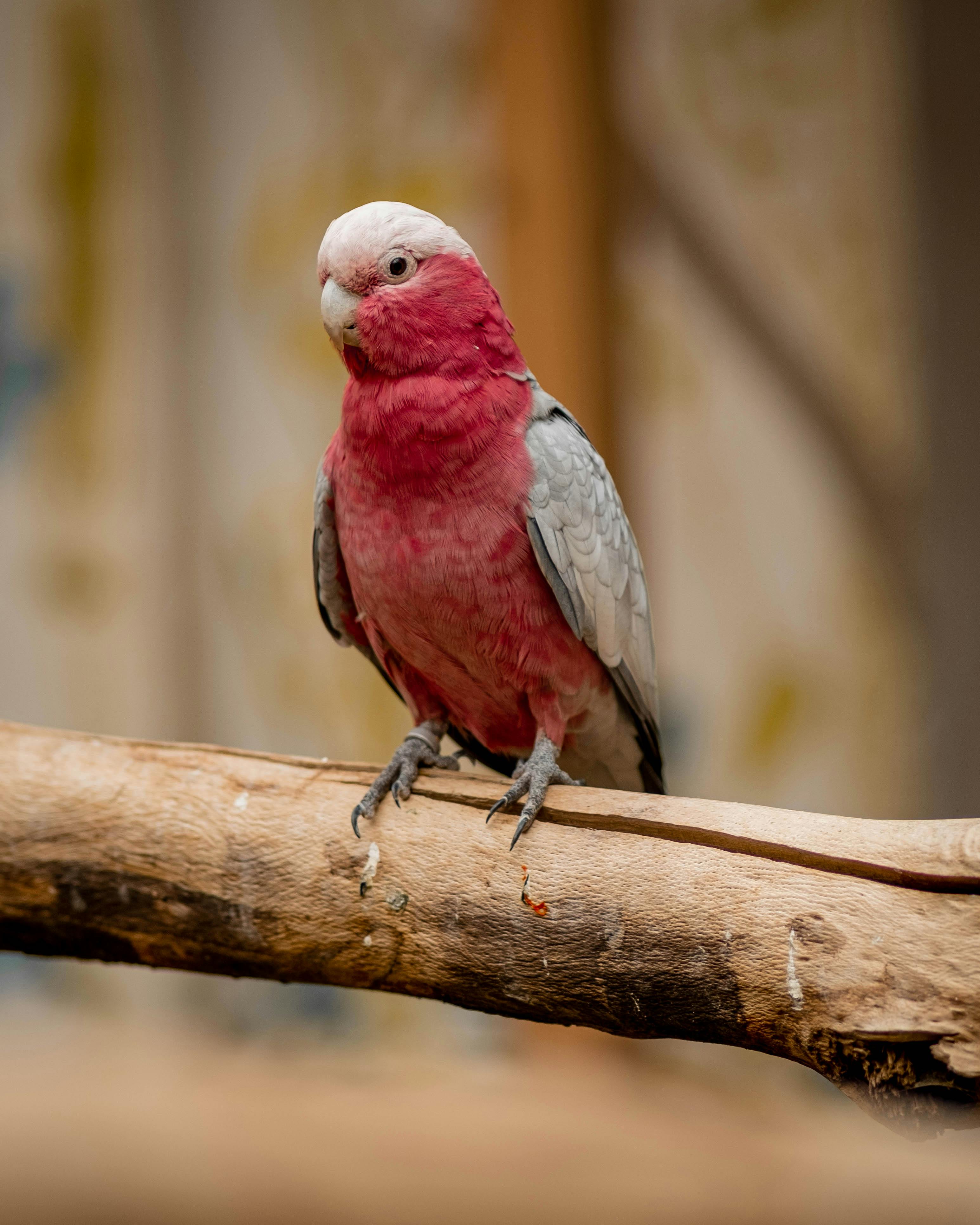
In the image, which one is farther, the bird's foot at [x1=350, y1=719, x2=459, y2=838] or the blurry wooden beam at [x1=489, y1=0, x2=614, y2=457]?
the blurry wooden beam at [x1=489, y1=0, x2=614, y2=457]

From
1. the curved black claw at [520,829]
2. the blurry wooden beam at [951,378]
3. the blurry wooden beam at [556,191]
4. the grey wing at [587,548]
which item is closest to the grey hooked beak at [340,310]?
the grey wing at [587,548]

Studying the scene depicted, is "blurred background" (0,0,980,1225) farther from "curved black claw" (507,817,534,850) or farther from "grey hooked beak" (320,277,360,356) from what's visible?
"curved black claw" (507,817,534,850)

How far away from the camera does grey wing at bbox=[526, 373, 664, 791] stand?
1.80m

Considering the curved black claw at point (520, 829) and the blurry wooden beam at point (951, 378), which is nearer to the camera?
the curved black claw at point (520, 829)

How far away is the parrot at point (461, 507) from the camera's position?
1.71 metres

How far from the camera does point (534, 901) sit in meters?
1.55

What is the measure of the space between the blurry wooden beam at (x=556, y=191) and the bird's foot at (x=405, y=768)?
139cm

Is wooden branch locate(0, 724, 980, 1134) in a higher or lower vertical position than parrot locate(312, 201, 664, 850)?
lower

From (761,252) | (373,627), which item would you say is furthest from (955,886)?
(761,252)

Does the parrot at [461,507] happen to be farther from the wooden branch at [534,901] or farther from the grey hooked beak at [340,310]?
the wooden branch at [534,901]

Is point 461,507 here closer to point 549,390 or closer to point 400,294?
point 400,294

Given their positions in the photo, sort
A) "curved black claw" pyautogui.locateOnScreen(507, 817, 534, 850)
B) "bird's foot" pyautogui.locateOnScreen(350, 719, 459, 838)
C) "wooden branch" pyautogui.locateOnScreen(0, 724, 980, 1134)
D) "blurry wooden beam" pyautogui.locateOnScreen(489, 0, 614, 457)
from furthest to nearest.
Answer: "blurry wooden beam" pyautogui.locateOnScreen(489, 0, 614, 457)
"bird's foot" pyautogui.locateOnScreen(350, 719, 459, 838)
"curved black claw" pyautogui.locateOnScreen(507, 817, 534, 850)
"wooden branch" pyautogui.locateOnScreen(0, 724, 980, 1134)

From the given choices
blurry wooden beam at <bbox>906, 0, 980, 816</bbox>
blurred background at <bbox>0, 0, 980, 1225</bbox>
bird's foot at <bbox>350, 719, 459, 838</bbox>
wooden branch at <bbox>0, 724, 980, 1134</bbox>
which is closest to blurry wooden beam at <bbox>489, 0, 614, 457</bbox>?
blurred background at <bbox>0, 0, 980, 1225</bbox>

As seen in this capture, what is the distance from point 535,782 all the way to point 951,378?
2316 millimetres
